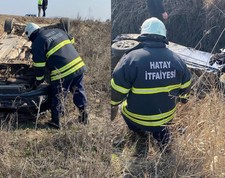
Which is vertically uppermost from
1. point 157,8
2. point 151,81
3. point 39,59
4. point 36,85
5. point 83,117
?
point 157,8

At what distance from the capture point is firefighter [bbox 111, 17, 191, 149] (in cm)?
370

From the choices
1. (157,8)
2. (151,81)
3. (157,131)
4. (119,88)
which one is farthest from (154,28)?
(157,8)

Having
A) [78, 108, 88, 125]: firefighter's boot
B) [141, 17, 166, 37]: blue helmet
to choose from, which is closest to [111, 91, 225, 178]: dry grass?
[78, 108, 88, 125]: firefighter's boot

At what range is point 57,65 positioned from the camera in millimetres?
4836

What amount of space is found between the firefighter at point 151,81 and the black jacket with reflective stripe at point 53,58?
3.86ft

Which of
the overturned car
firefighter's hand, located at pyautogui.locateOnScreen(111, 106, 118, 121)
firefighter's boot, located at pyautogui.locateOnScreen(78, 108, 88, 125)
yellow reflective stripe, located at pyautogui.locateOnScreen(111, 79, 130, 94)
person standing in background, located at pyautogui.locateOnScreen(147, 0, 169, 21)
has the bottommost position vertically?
firefighter's boot, located at pyautogui.locateOnScreen(78, 108, 88, 125)

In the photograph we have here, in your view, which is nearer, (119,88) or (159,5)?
(119,88)

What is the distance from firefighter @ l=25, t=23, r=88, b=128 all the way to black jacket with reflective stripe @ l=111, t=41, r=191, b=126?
3.64 ft

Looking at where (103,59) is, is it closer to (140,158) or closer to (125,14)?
(125,14)

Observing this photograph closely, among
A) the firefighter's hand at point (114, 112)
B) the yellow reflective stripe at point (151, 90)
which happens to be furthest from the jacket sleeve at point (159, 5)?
the yellow reflective stripe at point (151, 90)

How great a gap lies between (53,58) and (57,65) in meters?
0.11

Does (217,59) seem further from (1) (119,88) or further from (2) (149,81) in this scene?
(1) (119,88)

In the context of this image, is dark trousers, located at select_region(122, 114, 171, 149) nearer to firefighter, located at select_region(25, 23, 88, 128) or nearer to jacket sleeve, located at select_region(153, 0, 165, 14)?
firefighter, located at select_region(25, 23, 88, 128)

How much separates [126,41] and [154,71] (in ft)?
7.88
